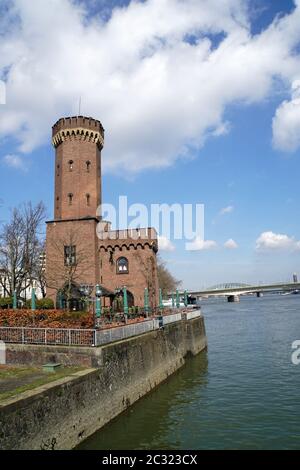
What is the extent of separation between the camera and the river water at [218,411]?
43.3 feet

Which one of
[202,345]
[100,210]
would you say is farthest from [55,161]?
[202,345]

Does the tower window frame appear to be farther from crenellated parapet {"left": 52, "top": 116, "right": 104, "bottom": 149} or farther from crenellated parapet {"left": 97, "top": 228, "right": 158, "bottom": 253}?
crenellated parapet {"left": 52, "top": 116, "right": 104, "bottom": 149}

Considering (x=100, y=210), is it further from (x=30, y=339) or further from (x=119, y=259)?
(x=30, y=339)

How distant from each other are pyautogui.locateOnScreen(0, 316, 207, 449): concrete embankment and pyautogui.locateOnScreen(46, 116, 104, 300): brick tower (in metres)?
14.0

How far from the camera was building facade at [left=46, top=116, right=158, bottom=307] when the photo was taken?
115 ft

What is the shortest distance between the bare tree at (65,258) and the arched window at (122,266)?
5.16m

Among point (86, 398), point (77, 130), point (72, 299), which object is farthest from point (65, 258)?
point (86, 398)

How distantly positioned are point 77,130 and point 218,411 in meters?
29.4

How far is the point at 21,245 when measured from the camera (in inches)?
1369

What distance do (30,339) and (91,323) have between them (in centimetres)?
269

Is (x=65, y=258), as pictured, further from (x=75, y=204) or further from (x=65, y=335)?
(x=65, y=335)

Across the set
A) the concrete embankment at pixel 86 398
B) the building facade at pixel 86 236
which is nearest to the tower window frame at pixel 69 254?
the building facade at pixel 86 236

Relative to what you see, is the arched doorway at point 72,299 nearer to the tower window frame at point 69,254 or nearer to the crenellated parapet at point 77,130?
the tower window frame at point 69,254

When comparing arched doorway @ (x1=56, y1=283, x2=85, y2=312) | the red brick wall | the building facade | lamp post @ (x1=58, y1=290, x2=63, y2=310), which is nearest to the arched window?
the building facade
